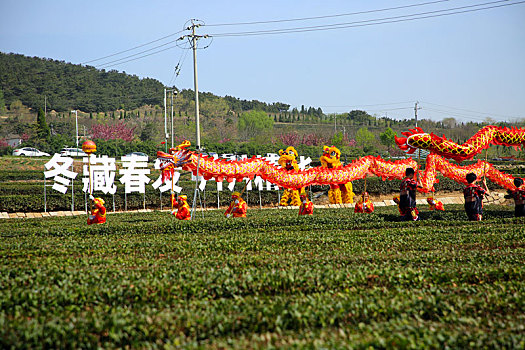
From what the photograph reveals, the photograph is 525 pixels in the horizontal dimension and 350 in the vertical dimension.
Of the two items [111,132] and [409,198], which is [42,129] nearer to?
[111,132]

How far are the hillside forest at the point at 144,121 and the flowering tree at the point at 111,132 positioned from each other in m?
0.09

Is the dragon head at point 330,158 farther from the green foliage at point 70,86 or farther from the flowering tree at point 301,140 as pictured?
the green foliage at point 70,86

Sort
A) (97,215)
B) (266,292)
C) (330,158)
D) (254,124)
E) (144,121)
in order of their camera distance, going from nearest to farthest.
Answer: (266,292) < (97,215) < (330,158) < (254,124) < (144,121)

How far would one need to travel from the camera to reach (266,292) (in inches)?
188

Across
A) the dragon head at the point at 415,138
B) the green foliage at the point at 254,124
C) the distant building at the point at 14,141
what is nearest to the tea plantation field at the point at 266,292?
the dragon head at the point at 415,138

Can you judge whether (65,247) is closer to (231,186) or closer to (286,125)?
(231,186)

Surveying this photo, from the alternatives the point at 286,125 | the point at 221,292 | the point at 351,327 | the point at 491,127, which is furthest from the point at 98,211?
the point at 286,125

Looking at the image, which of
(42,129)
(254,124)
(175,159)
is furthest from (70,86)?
(175,159)

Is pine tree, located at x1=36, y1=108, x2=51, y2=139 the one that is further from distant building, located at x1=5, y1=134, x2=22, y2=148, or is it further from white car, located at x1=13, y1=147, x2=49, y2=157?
white car, located at x1=13, y1=147, x2=49, y2=157

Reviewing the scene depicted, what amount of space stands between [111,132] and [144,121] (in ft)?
19.5

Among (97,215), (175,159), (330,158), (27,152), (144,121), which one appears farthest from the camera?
(144,121)

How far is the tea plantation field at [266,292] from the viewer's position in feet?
11.6

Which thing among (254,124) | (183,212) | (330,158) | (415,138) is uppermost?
(254,124)

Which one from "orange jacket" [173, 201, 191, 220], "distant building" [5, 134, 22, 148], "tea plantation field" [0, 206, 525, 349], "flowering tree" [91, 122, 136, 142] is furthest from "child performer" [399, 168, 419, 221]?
"flowering tree" [91, 122, 136, 142]
